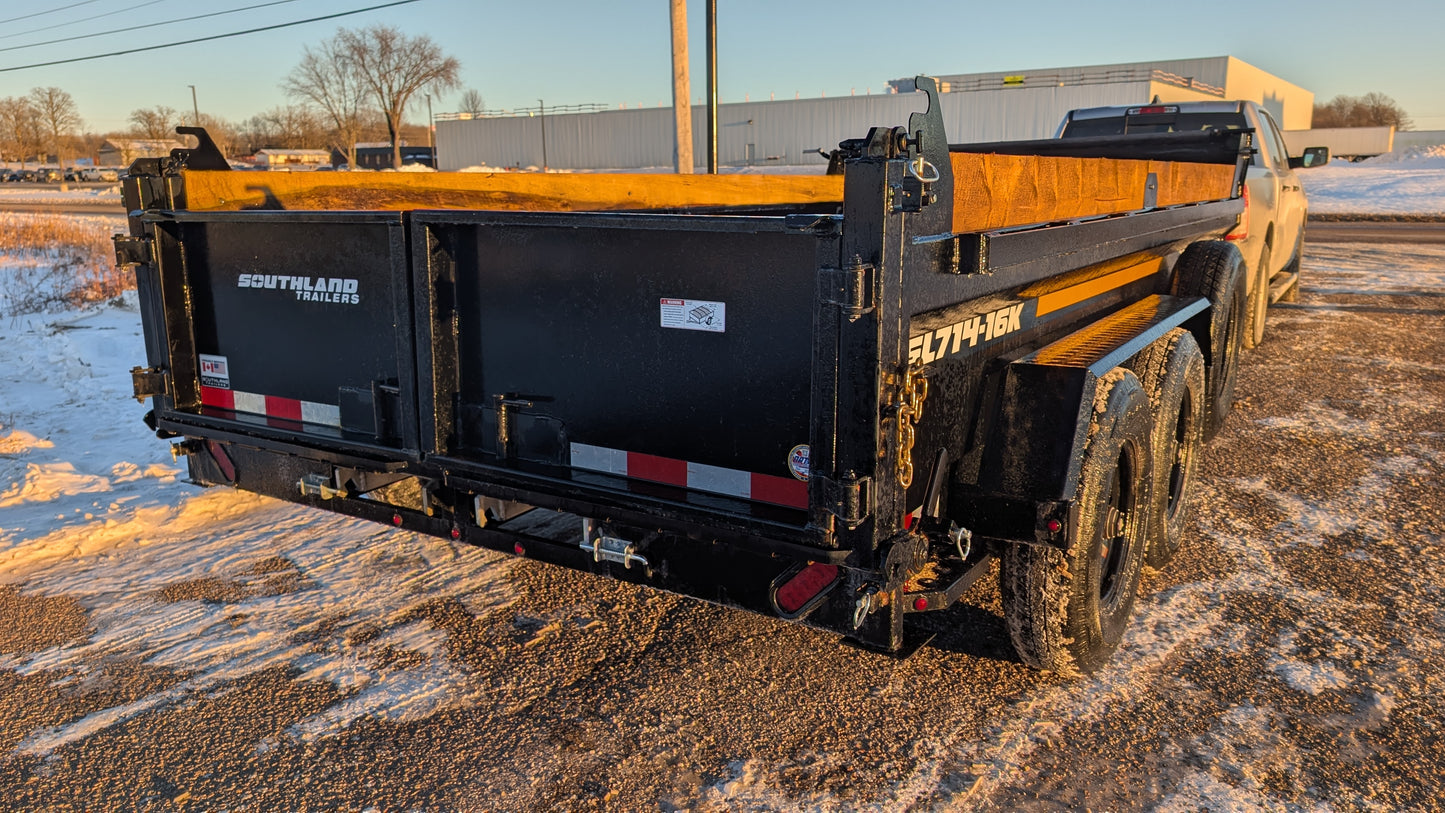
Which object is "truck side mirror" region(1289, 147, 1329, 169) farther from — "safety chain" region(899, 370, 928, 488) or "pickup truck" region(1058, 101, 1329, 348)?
"safety chain" region(899, 370, 928, 488)

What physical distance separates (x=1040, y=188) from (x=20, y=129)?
341 feet

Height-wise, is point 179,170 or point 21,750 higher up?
point 179,170

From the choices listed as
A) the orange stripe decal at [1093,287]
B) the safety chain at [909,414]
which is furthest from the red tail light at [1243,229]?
the safety chain at [909,414]

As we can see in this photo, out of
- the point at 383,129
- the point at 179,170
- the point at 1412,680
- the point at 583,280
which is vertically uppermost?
the point at 383,129

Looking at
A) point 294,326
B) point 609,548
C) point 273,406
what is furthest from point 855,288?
point 273,406

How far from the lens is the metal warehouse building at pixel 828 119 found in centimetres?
4941

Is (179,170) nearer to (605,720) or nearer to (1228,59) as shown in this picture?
(605,720)

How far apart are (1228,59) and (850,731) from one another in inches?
2570

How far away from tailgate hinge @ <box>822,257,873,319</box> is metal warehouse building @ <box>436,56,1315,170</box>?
41120mm

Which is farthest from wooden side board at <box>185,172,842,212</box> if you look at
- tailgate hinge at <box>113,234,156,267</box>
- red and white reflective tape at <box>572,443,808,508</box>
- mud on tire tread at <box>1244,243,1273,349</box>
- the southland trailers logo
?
mud on tire tread at <box>1244,243,1273,349</box>

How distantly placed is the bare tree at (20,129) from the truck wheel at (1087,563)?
102 metres

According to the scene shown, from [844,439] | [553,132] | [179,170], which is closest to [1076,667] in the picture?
[844,439]

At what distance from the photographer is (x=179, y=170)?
12.7 ft

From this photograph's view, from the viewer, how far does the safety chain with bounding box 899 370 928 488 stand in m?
2.46
